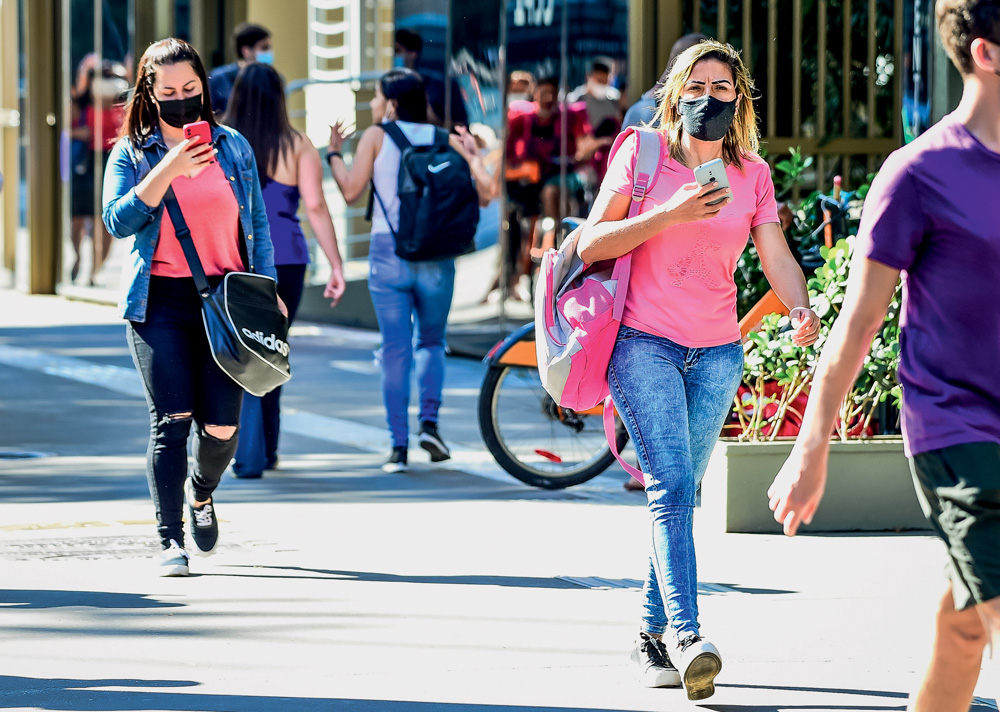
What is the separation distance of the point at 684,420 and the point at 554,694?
810mm

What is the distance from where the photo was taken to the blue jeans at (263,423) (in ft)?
27.6

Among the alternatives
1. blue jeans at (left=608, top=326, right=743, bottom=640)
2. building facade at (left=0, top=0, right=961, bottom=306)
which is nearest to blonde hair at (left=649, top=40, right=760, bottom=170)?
blue jeans at (left=608, top=326, right=743, bottom=640)

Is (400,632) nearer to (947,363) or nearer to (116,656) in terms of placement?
(116,656)

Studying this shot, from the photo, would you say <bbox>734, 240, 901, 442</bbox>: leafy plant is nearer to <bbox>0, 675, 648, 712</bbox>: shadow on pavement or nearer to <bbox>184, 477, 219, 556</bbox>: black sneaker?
<bbox>184, 477, 219, 556</bbox>: black sneaker

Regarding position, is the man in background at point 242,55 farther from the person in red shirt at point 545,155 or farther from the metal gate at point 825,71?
the metal gate at point 825,71

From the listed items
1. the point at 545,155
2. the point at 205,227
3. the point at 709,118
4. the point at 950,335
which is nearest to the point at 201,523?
the point at 205,227

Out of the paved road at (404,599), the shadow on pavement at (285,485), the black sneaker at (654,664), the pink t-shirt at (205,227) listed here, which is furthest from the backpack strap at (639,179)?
the shadow on pavement at (285,485)

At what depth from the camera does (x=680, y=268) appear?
4.79m

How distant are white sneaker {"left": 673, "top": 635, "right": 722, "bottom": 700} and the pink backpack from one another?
0.61 m

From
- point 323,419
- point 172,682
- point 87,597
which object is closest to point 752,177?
point 172,682

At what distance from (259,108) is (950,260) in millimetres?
5321

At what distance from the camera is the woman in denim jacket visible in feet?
19.8

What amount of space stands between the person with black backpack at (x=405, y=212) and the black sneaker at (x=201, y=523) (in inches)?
88.8

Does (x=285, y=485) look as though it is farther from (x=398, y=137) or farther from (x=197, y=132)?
(x=197, y=132)
